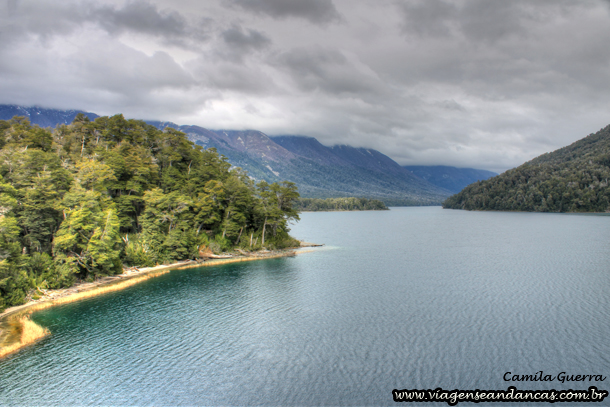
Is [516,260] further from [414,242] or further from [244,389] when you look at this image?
[244,389]

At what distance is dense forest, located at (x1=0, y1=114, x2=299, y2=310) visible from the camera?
4116cm

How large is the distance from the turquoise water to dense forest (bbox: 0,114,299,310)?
848 centimetres

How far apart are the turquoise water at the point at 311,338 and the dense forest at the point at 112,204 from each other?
848 cm

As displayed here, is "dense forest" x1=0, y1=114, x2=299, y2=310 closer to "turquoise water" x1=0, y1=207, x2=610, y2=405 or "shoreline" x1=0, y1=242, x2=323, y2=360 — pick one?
"shoreline" x1=0, y1=242, x2=323, y2=360

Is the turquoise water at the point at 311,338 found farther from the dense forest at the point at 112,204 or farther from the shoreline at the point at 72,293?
the dense forest at the point at 112,204

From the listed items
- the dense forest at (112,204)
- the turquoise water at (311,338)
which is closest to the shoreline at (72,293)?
the dense forest at (112,204)

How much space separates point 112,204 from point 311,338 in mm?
41345

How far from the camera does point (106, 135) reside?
73938mm

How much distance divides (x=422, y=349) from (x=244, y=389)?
14.8 m

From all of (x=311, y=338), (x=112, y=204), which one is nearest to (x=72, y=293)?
(x=112, y=204)

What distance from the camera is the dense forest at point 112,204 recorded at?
135 ft

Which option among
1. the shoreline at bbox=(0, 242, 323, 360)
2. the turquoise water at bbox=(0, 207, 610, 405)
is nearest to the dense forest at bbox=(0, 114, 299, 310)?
the shoreline at bbox=(0, 242, 323, 360)

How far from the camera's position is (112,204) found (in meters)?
52.0

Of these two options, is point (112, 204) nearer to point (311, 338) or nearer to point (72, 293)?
point (72, 293)
